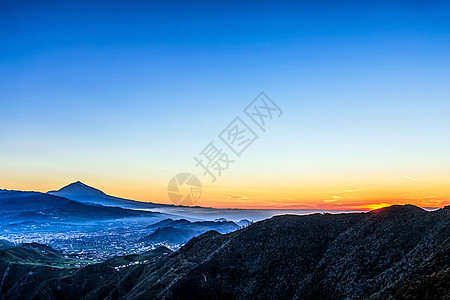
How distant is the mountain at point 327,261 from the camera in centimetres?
4072

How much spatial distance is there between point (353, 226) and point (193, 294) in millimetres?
37464

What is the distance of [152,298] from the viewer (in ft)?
229

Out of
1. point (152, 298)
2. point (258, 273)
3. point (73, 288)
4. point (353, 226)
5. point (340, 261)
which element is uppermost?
point (353, 226)

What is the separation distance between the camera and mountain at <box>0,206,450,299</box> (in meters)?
40.7

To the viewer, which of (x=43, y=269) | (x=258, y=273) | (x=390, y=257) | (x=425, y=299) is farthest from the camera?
(x=43, y=269)

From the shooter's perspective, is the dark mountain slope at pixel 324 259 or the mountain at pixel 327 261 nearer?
the mountain at pixel 327 261

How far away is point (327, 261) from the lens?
5850 centimetres

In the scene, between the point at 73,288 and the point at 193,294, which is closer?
the point at 193,294

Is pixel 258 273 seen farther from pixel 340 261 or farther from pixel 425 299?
pixel 425 299

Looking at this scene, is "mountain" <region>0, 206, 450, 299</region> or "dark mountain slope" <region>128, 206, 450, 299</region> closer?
"mountain" <region>0, 206, 450, 299</region>

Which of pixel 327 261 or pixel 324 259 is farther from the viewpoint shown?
pixel 324 259

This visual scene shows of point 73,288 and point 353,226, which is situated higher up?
point 353,226

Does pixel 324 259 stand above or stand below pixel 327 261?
above

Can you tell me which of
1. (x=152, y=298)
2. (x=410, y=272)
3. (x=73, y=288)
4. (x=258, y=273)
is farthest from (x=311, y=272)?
(x=73, y=288)
